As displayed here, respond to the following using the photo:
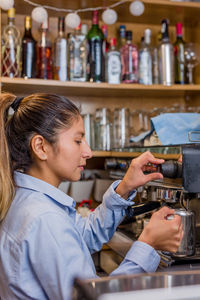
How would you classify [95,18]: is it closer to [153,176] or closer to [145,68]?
[145,68]

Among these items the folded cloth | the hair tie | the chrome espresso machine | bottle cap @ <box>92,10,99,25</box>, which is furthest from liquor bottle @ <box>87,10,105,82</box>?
the hair tie

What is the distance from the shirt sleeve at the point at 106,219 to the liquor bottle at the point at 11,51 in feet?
2.63

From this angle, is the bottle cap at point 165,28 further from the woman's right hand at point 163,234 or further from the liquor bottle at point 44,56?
the woman's right hand at point 163,234

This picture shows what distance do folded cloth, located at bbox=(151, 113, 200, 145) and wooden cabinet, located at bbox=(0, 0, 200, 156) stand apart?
16.1 inches

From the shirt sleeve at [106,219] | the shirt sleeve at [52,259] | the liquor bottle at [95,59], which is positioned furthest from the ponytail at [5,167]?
the liquor bottle at [95,59]

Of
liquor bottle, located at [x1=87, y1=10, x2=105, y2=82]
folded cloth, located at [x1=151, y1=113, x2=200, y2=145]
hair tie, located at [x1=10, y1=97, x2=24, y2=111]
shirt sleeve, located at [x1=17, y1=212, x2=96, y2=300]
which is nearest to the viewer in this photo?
shirt sleeve, located at [x1=17, y1=212, x2=96, y2=300]

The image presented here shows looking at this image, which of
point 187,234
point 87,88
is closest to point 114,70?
point 87,88

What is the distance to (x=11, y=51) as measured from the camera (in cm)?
164

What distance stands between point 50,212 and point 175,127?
27.7 inches

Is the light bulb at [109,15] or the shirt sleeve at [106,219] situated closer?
the shirt sleeve at [106,219]

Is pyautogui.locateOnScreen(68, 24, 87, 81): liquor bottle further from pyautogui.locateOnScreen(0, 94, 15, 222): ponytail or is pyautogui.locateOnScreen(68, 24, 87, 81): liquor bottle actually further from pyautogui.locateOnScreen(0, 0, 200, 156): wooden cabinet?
pyautogui.locateOnScreen(0, 94, 15, 222): ponytail

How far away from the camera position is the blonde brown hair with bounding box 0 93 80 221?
0.90 metres

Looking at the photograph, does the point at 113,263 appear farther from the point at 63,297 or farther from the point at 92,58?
the point at 92,58

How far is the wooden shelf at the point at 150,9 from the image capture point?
5.67 feet
